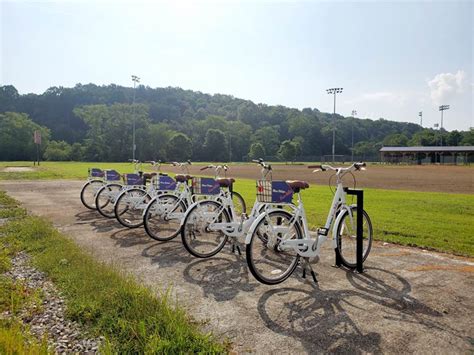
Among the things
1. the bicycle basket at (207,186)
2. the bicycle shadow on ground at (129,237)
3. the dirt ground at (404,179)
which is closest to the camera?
the bicycle basket at (207,186)

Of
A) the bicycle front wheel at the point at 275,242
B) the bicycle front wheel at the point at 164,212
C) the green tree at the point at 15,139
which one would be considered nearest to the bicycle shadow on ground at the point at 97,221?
the bicycle front wheel at the point at 164,212

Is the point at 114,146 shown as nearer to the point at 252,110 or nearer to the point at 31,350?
the point at 252,110

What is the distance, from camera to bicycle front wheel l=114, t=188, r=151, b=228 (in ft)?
22.3

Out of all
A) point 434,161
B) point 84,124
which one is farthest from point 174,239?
point 84,124

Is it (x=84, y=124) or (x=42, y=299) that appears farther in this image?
(x=84, y=124)

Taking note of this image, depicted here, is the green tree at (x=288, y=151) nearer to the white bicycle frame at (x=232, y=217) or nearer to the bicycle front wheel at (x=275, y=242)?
the white bicycle frame at (x=232, y=217)

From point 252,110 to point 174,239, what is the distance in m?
103

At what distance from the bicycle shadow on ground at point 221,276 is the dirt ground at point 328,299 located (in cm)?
1

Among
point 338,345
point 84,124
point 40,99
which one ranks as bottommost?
point 338,345

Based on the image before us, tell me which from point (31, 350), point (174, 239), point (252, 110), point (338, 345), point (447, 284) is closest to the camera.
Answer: point (31, 350)

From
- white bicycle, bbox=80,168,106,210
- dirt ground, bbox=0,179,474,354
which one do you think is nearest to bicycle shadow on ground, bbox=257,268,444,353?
dirt ground, bbox=0,179,474,354

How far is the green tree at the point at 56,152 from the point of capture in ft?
209

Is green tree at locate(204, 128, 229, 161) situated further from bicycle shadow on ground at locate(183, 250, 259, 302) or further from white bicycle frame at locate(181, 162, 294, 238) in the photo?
bicycle shadow on ground at locate(183, 250, 259, 302)

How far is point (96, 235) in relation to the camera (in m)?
6.20
